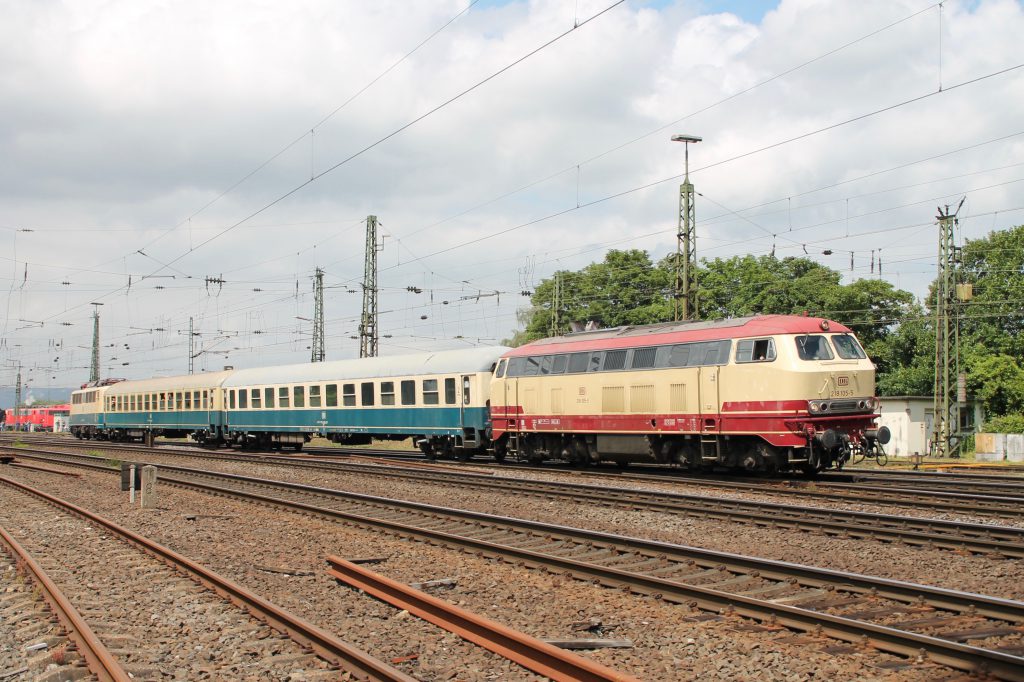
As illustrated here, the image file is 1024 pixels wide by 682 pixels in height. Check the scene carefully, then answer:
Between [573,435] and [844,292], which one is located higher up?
[844,292]

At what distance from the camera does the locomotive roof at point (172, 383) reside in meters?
42.9

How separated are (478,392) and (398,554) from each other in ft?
51.6

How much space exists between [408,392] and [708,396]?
42.3ft

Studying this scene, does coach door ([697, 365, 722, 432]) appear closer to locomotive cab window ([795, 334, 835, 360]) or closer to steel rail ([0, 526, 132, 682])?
locomotive cab window ([795, 334, 835, 360])

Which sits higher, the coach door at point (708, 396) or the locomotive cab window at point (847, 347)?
the locomotive cab window at point (847, 347)

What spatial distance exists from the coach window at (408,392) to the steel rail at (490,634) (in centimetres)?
1960

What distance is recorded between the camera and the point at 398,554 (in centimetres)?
1217

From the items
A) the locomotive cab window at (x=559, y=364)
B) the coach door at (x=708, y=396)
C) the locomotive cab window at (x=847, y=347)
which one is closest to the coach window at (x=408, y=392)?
the locomotive cab window at (x=559, y=364)

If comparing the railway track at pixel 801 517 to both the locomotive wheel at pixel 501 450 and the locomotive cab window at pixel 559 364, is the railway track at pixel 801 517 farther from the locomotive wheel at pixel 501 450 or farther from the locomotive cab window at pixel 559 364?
the locomotive wheel at pixel 501 450

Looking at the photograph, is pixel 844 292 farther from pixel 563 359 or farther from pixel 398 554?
pixel 398 554

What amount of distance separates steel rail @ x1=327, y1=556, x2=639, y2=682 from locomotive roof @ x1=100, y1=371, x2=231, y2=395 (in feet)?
113

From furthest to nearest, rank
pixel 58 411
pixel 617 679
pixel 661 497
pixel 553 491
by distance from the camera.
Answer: pixel 58 411 < pixel 553 491 < pixel 661 497 < pixel 617 679

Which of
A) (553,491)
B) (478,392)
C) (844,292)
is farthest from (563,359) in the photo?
(844,292)

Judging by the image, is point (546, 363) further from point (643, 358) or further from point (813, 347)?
point (813, 347)
